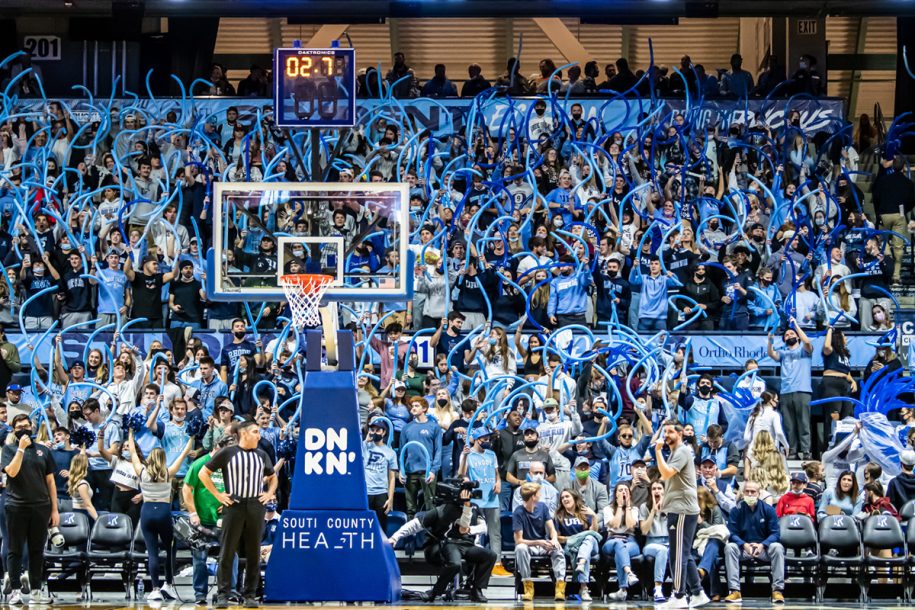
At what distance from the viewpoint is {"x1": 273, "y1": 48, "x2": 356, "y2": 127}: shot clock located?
13.3 m

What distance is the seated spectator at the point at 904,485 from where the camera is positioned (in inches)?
605

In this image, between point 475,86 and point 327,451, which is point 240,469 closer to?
point 327,451

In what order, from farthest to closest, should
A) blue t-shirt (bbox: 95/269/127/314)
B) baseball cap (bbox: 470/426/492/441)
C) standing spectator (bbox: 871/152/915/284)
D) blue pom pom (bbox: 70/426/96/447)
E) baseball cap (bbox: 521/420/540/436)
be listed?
standing spectator (bbox: 871/152/915/284) < blue t-shirt (bbox: 95/269/127/314) < baseball cap (bbox: 470/426/492/441) < baseball cap (bbox: 521/420/540/436) < blue pom pom (bbox: 70/426/96/447)

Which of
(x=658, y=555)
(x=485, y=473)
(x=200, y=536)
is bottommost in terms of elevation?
(x=658, y=555)

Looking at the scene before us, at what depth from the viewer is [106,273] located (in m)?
20.6

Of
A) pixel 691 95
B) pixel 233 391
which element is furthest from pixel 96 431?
pixel 691 95

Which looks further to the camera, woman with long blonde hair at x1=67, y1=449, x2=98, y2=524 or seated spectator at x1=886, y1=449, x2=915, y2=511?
seated spectator at x1=886, y1=449, x2=915, y2=511

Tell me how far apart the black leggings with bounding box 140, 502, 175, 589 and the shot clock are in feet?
12.8

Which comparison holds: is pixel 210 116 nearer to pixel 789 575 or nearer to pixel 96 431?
pixel 96 431

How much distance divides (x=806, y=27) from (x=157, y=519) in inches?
730

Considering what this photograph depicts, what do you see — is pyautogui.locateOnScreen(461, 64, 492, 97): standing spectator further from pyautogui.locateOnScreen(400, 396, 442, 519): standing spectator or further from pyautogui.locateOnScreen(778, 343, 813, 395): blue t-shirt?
pyautogui.locateOnScreen(400, 396, 442, 519): standing spectator

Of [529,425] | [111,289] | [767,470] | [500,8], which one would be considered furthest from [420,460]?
[500,8]

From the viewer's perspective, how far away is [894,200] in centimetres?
2303

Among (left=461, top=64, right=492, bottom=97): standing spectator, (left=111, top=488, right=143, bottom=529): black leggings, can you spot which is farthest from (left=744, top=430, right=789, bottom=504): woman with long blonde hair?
(left=461, top=64, right=492, bottom=97): standing spectator
